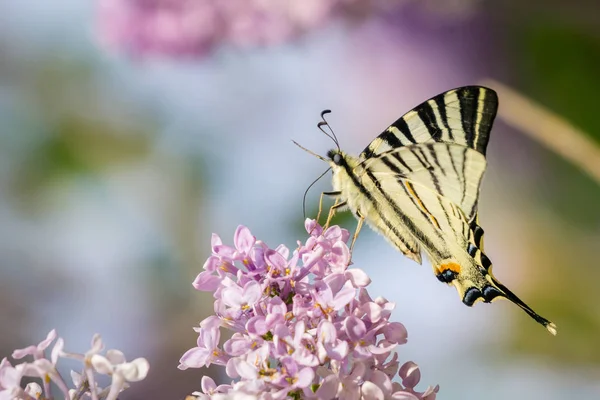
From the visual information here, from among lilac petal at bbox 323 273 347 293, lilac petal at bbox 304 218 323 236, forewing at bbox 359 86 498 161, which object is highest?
forewing at bbox 359 86 498 161

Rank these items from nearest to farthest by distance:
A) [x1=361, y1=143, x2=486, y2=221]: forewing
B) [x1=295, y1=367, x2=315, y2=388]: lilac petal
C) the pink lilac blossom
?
[x1=295, y1=367, x2=315, y2=388]: lilac petal, [x1=361, y1=143, x2=486, y2=221]: forewing, the pink lilac blossom

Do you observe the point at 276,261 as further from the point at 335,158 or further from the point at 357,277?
the point at 335,158

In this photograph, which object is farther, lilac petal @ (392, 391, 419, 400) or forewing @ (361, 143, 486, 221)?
forewing @ (361, 143, 486, 221)

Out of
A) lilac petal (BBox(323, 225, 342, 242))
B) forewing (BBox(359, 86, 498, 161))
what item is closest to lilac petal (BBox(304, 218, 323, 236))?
lilac petal (BBox(323, 225, 342, 242))

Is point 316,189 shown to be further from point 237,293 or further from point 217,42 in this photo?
point 237,293

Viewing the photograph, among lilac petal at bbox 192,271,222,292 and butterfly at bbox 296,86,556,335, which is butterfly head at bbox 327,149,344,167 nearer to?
butterfly at bbox 296,86,556,335

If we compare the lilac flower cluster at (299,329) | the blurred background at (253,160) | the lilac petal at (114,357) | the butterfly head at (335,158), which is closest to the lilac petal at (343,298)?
the lilac flower cluster at (299,329)

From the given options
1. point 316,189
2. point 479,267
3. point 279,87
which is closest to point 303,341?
point 479,267
